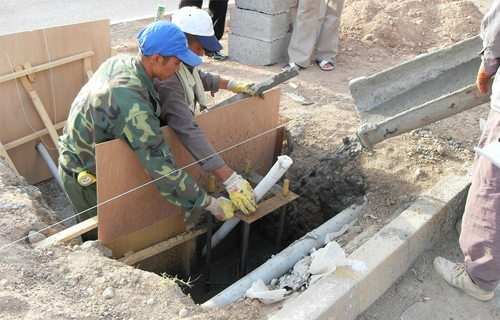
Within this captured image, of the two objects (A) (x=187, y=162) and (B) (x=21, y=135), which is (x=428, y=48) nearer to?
(A) (x=187, y=162)

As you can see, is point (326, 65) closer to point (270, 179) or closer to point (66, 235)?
point (270, 179)

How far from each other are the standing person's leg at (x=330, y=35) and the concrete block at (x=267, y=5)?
0.62 m

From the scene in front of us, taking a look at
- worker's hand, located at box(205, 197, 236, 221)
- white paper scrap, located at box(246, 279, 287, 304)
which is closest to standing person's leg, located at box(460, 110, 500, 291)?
white paper scrap, located at box(246, 279, 287, 304)

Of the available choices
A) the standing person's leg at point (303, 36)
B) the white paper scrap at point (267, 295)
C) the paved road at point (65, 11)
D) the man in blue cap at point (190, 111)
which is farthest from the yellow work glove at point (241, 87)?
the paved road at point (65, 11)

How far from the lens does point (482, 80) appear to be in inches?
119

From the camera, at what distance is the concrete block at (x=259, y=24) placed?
266 inches

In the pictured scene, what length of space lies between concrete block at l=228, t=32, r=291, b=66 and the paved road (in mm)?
2740

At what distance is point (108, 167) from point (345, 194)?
211cm

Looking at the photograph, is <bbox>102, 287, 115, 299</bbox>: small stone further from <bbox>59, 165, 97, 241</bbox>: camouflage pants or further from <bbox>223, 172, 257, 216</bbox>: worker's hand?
<bbox>223, 172, 257, 216</bbox>: worker's hand

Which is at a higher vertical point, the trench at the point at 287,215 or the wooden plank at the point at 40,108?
the wooden plank at the point at 40,108

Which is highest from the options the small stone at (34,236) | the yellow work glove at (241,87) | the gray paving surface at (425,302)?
the yellow work glove at (241,87)

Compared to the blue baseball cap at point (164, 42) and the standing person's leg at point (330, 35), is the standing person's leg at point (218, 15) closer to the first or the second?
the standing person's leg at point (330, 35)

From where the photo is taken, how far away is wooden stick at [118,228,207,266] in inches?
143

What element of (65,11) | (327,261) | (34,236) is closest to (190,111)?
(34,236)
